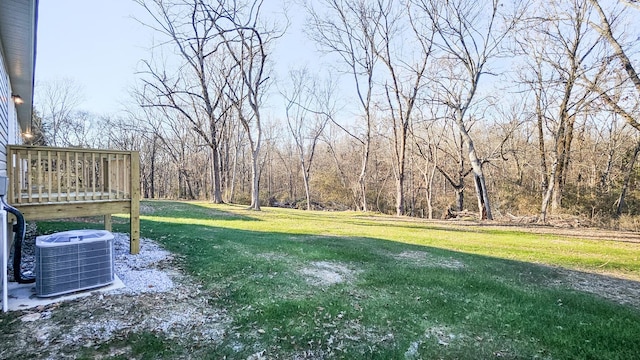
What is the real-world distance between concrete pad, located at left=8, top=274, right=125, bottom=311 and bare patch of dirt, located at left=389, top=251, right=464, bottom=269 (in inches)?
159

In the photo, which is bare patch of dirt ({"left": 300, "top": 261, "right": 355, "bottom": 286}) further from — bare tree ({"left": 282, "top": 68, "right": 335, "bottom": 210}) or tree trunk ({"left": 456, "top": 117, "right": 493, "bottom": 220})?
bare tree ({"left": 282, "top": 68, "right": 335, "bottom": 210})

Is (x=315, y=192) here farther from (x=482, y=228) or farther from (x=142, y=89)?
(x=482, y=228)

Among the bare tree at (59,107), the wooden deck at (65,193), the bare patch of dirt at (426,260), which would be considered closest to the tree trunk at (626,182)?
the bare patch of dirt at (426,260)

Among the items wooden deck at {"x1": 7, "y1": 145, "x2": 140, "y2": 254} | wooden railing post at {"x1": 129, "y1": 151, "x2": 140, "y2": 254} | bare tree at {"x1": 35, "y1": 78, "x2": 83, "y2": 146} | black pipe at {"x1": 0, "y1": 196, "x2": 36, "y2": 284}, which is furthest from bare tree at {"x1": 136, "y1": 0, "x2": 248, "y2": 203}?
bare tree at {"x1": 35, "y1": 78, "x2": 83, "y2": 146}

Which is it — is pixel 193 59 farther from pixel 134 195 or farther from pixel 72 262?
pixel 72 262

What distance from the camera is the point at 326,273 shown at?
427 centimetres

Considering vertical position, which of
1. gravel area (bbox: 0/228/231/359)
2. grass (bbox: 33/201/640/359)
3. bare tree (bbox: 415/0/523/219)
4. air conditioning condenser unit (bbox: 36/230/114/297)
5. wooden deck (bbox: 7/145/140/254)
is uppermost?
bare tree (bbox: 415/0/523/219)

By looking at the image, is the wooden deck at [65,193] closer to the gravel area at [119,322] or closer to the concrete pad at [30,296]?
the concrete pad at [30,296]

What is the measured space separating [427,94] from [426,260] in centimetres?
1118

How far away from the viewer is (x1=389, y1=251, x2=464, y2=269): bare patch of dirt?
16.0 feet

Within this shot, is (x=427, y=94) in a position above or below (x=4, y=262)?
above

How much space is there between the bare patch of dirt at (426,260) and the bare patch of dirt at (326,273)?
1218mm

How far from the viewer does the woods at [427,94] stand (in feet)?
34.9

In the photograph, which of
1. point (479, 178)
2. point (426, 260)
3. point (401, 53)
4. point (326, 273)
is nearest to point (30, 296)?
point (326, 273)
